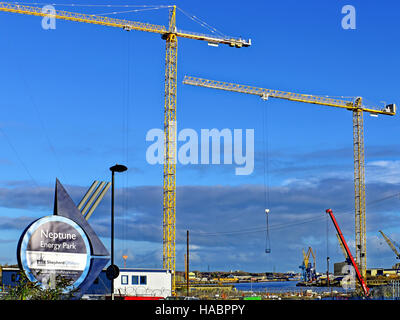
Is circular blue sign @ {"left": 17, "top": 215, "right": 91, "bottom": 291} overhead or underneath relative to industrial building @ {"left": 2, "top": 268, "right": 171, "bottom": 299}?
overhead

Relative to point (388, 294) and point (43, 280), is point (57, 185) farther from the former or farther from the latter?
point (388, 294)

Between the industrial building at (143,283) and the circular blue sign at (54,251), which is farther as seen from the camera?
the industrial building at (143,283)

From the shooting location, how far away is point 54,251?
38688 millimetres

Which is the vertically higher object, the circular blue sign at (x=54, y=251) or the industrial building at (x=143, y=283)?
the circular blue sign at (x=54, y=251)

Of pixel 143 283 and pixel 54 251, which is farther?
pixel 143 283

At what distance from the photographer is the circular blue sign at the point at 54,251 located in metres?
37.8

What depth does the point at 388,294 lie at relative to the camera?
243ft

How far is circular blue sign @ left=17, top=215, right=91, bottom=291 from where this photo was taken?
3776 cm

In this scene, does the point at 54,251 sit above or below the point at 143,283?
above

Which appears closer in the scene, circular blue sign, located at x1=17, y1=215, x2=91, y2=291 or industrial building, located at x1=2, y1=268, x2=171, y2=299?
circular blue sign, located at x1=17, y1=215, x2=91, y2=291

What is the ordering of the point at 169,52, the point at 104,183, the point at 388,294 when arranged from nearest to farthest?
the point at 104,183, the point at 388,294, the point at 169,52
